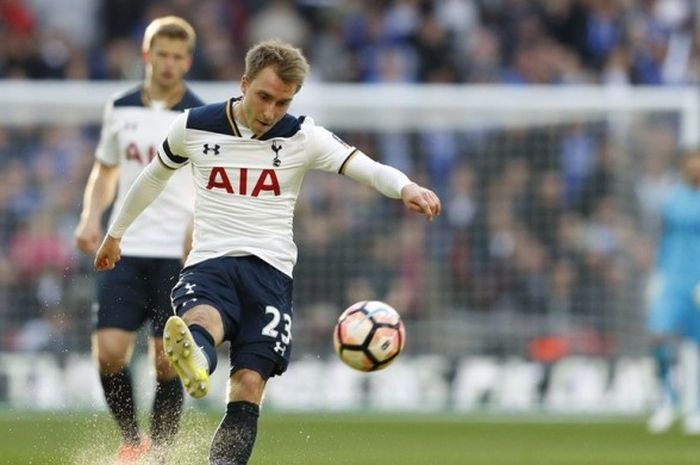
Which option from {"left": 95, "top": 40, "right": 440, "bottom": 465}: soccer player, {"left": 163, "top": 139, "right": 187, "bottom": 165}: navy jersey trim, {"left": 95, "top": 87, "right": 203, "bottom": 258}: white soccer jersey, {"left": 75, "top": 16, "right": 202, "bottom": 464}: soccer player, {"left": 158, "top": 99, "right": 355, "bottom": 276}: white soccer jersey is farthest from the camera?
{"left": 95, "top": 87, "right": 203, "bottom": 258}: white soccer jersey

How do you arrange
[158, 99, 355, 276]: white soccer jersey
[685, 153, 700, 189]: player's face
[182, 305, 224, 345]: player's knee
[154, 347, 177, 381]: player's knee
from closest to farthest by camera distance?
[182, 305, 224, 345]: player's knee < [158, 99, 355, 276]: white soccer jersey < [154, 347, 177, 381]: player's knee < [685, 153, 700, 189]: player's face

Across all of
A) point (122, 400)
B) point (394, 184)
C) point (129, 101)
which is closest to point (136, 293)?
point (122, 400)

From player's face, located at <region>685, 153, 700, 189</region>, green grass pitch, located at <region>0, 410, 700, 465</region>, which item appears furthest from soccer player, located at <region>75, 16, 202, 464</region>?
player's face, located at <region>685, 153, 700, 189</region>

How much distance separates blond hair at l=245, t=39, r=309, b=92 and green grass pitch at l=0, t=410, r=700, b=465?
227 centimetres

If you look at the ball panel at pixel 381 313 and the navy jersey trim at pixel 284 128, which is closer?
the navy jersey trim at pixel 284 128

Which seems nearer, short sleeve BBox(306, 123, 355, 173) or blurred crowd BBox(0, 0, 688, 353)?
short sleeve BBox(306, 123, 355, 173)

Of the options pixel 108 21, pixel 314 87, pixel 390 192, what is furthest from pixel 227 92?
pixel 390 192

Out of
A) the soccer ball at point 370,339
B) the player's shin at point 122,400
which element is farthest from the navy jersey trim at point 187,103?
the soccer ball at point 370,339

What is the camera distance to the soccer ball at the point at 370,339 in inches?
320

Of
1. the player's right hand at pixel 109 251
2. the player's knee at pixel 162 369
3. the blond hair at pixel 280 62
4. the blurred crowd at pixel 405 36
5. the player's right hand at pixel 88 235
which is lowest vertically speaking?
the player's knee at pixel 162 369

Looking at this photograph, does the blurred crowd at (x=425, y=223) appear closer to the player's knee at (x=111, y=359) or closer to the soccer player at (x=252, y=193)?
the player's knee at (x=111, y=359)

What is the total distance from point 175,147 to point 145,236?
5.90 feet

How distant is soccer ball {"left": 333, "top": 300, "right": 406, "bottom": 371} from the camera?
26.7 ft

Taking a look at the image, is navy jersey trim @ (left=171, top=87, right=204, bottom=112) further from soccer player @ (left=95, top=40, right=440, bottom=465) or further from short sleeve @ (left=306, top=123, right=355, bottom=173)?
short sleeve @ (left=306, top=123, right=355, bottom=173)
